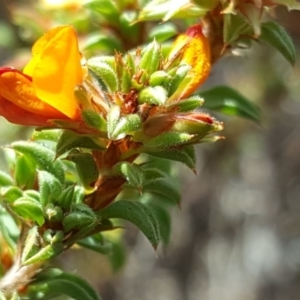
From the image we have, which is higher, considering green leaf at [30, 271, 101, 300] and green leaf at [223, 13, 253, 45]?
green leaf at [223, 13, 253, 45]

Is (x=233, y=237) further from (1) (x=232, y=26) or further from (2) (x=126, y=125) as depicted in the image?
(2) (x=126, y=125)

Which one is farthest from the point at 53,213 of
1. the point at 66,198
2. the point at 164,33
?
the point at 164,33

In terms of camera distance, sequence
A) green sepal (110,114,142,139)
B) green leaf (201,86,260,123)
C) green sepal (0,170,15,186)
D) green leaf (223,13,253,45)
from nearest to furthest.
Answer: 1. green sepal (110,114,142,139)
2. green leaf (223,13,253,45)
3. green sepal (0,170,15,186)
4. green leaf (201,86,260,123)

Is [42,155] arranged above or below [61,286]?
above

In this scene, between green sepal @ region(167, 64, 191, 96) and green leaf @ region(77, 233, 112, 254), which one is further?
green leaf @ region(77, 233, 112, 254)

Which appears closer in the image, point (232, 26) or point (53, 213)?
point (53, 213)

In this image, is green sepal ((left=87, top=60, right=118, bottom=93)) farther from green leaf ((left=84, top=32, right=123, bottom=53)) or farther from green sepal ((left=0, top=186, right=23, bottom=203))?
green leaf ((left=84, top=32, right=123, bottom=53))

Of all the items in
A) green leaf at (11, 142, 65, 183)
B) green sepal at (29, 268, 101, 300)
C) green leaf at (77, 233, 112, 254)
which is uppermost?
green leaf at (11, 142, 65, 183)

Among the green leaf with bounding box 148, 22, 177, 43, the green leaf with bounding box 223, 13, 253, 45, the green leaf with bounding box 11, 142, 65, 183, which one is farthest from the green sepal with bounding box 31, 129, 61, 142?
the green leaf with bounding box 148, 22, 177, 43

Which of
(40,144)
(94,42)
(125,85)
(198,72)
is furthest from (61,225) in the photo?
(94,42)
